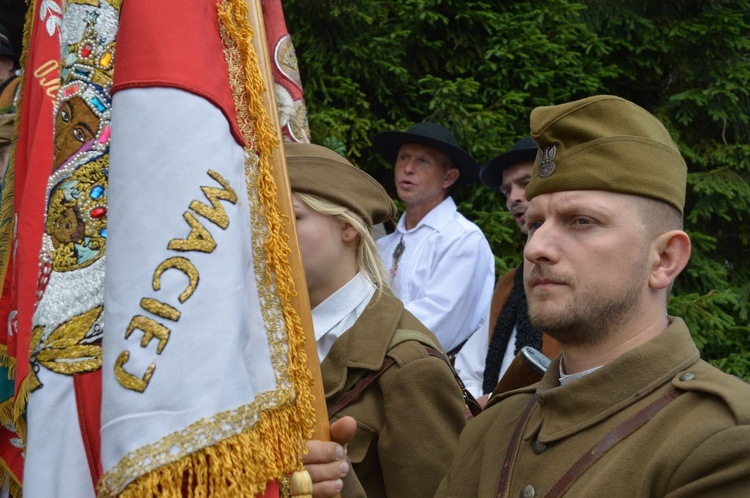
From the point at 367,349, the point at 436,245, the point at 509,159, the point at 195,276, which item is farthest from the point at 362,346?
the point at 436,245

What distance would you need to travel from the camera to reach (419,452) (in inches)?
108

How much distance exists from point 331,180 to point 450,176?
3.00 metres

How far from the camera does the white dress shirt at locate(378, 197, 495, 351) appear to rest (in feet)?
17.3

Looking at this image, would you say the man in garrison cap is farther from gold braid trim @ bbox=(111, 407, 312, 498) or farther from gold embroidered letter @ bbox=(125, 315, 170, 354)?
gold embroidered letter @ bbox=(125, 315, 170, 354)

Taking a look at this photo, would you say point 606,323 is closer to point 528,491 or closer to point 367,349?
point 528,491

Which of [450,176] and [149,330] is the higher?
[450,176]

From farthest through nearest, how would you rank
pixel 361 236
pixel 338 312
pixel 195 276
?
pixel 361 236 → pixel 338 312 → pixel 195 276

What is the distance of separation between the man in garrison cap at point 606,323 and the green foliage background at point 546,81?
4.49 metres

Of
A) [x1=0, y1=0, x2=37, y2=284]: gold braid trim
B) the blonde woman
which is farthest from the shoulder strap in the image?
[x1=0, y1=0, x2=37, y2=284]: gold braid trim

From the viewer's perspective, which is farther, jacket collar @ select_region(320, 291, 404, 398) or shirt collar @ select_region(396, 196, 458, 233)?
shirt collar @ select_region(396, 196, 458, 233)

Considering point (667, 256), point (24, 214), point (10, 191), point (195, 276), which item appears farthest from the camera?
point (10, 191)

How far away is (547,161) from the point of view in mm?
2260

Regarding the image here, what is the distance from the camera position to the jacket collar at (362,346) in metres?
2.85

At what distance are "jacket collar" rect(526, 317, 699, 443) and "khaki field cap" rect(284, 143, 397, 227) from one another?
128 cm
